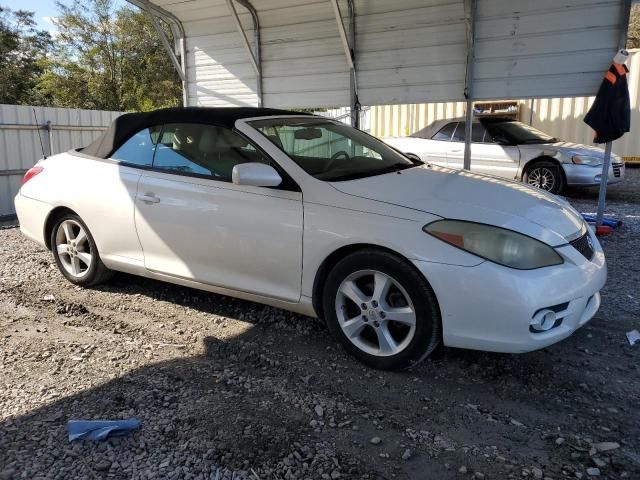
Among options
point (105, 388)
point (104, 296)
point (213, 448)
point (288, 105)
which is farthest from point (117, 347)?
A: point (288, 105)

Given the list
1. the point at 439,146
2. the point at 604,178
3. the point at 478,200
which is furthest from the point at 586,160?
the point at 478,200

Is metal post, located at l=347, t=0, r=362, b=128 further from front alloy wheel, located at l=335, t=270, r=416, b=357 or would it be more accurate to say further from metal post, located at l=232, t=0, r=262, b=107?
front alloy wheel, located at l=335, t=270, r=416, b=357

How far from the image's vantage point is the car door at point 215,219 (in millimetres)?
3398

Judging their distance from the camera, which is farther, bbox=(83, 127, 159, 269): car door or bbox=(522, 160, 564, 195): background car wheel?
bbox=(522, 160, 564, 195): background car wheel

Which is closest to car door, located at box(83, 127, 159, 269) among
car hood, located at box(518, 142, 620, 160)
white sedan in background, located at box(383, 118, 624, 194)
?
white sedan in background, located at box(383, 118, 624, 194)

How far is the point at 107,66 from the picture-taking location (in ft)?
80.4

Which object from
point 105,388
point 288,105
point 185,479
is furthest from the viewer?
point 288,105

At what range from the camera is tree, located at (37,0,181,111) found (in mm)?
24062

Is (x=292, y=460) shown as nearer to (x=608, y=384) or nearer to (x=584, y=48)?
(x=608, y=384)

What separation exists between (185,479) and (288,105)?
6.82 m

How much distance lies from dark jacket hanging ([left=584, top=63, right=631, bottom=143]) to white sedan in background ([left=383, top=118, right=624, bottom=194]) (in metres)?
3.45

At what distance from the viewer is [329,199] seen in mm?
3262

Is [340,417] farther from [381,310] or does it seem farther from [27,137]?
[27,137]

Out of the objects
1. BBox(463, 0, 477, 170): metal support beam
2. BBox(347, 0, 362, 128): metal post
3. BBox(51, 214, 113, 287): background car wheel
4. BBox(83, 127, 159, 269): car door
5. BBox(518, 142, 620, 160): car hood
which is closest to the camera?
BBox(83, 127, 159, 269): car door
